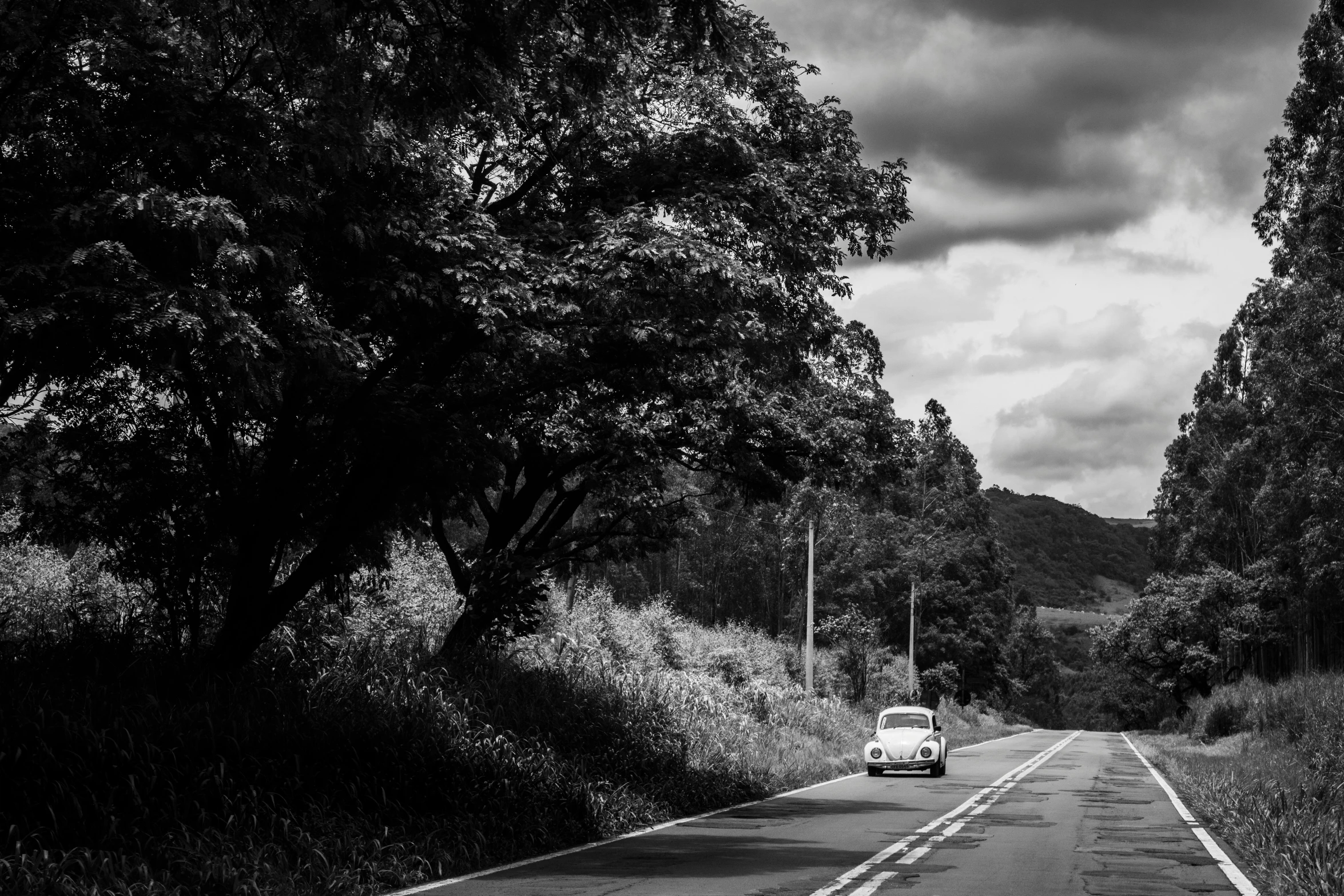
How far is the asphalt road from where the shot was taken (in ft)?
34.2

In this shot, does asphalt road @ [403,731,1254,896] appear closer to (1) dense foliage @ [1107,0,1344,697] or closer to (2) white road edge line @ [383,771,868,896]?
(2) white road edge line @ [383,771,868,896]

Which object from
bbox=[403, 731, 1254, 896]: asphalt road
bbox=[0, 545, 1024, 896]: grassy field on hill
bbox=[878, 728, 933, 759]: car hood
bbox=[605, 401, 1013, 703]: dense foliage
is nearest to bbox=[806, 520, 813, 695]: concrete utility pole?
bbox=[878, 728, 933, 759]: car hood

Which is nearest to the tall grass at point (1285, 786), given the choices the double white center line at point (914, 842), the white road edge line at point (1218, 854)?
the white road edge line at point (1218, 854)

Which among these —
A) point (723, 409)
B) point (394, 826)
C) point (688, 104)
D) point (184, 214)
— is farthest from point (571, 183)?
point (394, 826)

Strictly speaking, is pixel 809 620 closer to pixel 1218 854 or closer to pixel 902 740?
pixel 902 740

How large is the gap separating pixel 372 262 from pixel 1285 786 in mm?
13580

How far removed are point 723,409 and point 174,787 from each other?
9.88 meters

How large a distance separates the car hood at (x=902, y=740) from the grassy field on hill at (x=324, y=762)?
7.30 metres

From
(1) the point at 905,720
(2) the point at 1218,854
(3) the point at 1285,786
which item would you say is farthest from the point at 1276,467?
(2) the point at 1218,854

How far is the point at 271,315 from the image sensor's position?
10898mm

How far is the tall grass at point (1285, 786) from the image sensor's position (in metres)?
11.0

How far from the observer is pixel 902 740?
91.5 feet

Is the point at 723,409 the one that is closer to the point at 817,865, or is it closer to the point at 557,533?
the point at 557,533

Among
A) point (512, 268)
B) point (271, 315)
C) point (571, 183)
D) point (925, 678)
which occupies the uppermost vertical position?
point (571, 183)
